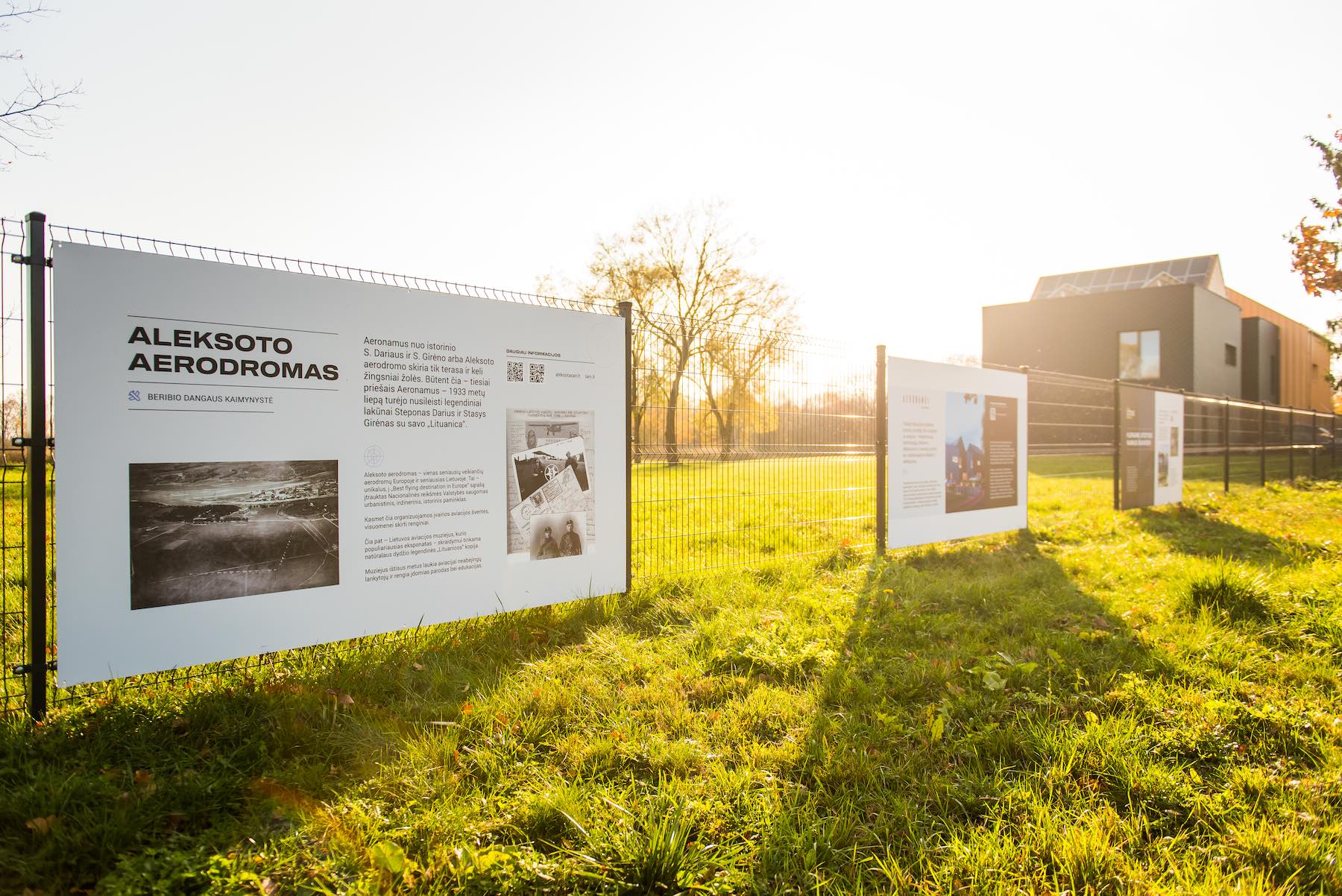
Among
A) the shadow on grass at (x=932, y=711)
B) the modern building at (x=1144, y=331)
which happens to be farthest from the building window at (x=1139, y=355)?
the shadow on grass at (x=932, y=711)

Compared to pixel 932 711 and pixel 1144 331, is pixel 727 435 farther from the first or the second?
pixel 1144 331

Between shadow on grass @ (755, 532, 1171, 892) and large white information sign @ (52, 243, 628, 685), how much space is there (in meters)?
2.31

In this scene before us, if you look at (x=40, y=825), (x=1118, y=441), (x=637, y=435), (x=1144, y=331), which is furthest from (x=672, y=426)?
(x=1144, y=331)

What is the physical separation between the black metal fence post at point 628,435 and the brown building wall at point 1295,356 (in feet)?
164

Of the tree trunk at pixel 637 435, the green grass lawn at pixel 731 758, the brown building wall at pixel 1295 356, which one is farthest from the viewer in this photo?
the brown building wall at pixel 1295 356

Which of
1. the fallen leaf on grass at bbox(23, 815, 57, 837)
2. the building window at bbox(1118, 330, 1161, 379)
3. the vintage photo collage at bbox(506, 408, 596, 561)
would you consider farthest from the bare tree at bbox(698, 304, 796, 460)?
the building window at bbox(1118, 330, 1161, 379)

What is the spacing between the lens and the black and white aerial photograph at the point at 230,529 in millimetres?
3396

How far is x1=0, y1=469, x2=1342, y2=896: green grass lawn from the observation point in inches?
91.5

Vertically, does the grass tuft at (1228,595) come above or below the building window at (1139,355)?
below

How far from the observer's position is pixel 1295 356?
48.7 metres

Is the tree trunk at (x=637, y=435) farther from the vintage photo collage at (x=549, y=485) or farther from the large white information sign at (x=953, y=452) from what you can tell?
the large white information sign at (x=953, y=452)

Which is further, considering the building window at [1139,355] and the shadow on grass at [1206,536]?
the building window at [1139,355]

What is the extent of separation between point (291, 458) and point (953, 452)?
6889 mm

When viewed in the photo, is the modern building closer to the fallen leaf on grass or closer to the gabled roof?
the gabled roof
